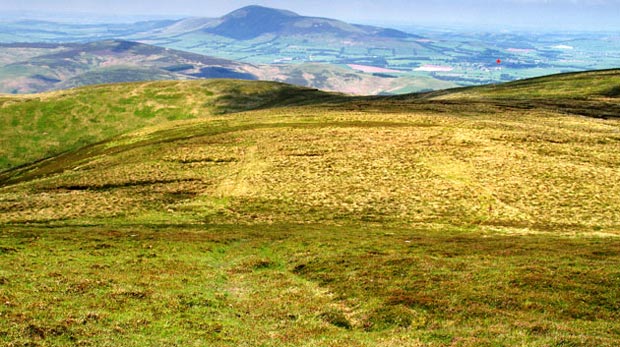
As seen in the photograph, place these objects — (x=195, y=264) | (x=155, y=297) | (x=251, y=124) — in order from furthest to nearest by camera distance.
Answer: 1. (x=251, y=124)
2. (x=195, y=264)
3. (x=155, y=297)

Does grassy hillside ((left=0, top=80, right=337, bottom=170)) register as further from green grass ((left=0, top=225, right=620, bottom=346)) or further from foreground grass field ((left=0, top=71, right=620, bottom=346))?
green grass ((left=0, top=225, right=620, bottom=346))

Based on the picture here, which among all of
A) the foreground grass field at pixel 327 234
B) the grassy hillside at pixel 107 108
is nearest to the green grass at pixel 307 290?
the foreground grass field at pixel 327 234

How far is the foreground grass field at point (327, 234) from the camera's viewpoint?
26.3m

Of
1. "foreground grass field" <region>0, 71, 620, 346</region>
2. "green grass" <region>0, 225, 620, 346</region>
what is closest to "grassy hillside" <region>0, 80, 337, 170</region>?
"foreground grass field" <region>0, 71, 620, 346</region>

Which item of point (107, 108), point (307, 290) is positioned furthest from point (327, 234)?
point (107, 108)

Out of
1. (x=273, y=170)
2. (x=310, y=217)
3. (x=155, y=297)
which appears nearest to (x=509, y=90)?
(x=273, y=170)

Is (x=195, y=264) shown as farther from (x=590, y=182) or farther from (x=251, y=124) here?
(x=251, y=124)

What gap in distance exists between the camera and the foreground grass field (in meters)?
26.3

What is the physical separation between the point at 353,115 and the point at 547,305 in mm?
78443

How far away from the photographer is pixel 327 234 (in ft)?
Result: 160

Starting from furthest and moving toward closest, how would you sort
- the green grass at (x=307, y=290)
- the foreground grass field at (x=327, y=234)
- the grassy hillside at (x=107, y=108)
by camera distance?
the grassy hillside at (x=107, y=108)
the foreground grass field at (x=327, y=234)
the green grass at (x=307, y=290)

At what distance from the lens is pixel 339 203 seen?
197 ft

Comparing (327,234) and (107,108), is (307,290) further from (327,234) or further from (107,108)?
(107,108)

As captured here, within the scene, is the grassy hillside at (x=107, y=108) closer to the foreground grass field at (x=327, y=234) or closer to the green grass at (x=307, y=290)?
the foreground grass field at (x=327, y=234)
